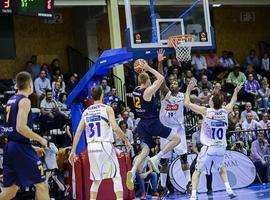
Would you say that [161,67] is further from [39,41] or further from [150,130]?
[39,41]

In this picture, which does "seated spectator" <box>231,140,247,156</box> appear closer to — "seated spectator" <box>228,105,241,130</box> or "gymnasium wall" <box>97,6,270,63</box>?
"seated spectator" <box>228,105,241,130</box>

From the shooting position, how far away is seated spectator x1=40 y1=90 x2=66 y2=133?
1688 cm

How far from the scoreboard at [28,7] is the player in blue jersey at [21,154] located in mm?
8207

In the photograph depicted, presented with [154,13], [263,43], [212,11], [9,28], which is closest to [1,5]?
[9,28]

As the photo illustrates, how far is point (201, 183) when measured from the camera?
14891 mm

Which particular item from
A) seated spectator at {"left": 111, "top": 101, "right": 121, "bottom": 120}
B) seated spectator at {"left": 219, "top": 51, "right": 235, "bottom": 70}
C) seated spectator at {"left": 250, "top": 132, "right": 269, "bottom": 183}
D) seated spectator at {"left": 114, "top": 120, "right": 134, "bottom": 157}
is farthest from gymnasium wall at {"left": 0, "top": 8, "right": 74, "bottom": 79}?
seated spectator at {"left": 250, "top": 132, "right": 269, "bottom": 183}

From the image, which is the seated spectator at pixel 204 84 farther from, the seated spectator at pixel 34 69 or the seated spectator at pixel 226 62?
the seated spectator at pixel 34 69

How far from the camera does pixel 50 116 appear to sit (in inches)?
664

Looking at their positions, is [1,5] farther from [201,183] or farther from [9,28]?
[201,183]

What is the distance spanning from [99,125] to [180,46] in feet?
14.9

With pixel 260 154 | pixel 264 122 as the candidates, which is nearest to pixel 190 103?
pixel 260 154

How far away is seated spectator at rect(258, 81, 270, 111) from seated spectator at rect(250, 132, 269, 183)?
3.89m

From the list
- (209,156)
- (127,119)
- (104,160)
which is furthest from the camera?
(127,119)

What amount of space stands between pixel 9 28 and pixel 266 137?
7919mm
